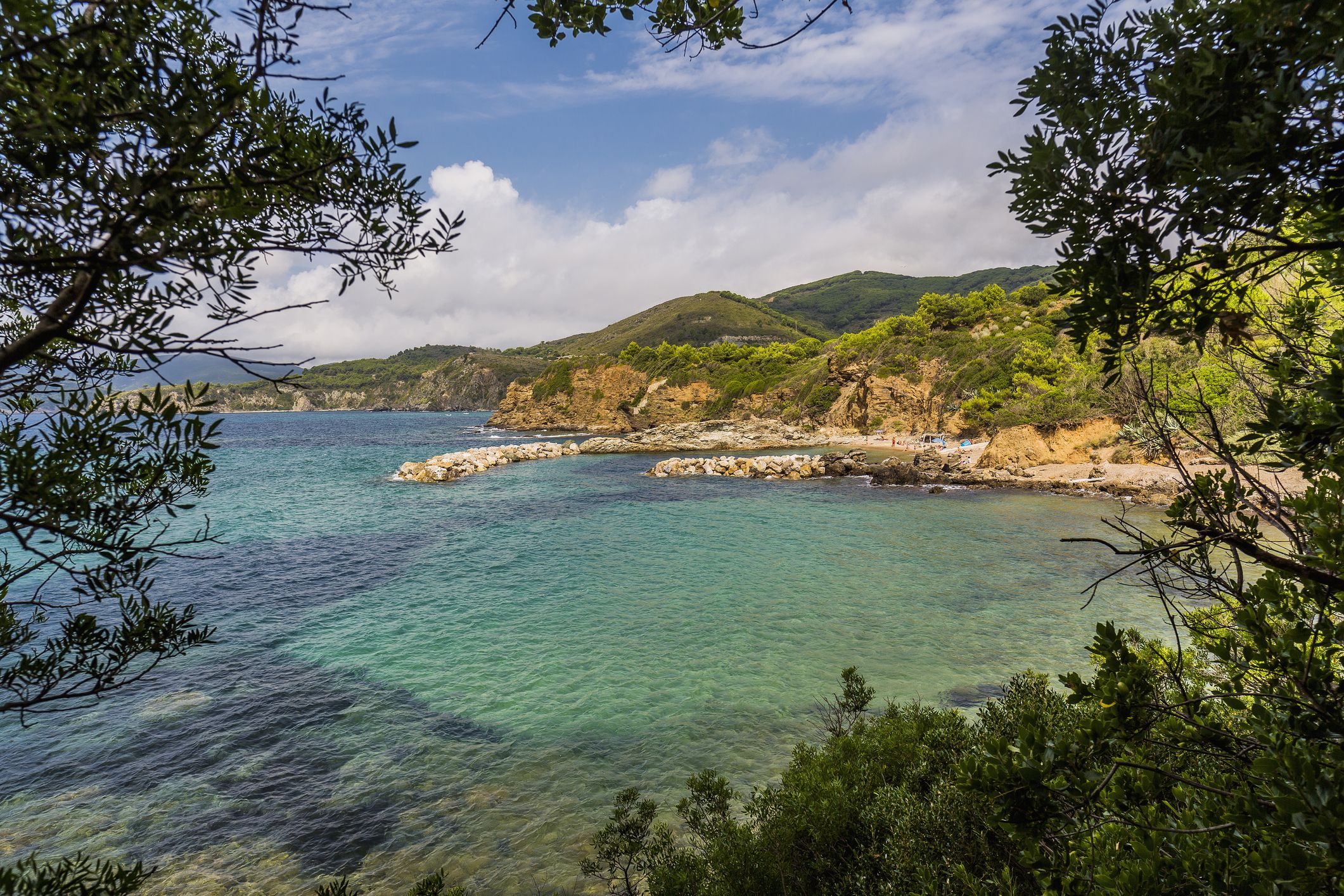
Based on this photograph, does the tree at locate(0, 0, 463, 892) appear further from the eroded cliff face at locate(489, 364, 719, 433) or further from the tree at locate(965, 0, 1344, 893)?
the eroded cliff face at locate(489, 364, 719, 433)

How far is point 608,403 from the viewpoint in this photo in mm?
96188

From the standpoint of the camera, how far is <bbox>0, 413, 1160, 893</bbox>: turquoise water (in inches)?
358

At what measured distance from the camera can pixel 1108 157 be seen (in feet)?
8.06

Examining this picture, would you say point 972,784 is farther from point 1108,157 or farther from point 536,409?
point 536,409

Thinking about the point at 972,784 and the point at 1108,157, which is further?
the point at 972,784

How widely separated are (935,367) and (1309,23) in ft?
232

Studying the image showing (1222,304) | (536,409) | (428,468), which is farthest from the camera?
(536,409)

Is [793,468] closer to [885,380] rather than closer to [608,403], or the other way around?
[885,380]

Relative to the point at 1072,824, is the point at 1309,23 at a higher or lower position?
higher

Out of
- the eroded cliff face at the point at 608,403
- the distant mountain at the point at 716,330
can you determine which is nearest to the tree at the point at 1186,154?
the eroded cliff face at the point at 608,403

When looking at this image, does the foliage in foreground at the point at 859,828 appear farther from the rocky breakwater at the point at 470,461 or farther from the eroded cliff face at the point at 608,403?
the eroded cliff face at the point at 608,403

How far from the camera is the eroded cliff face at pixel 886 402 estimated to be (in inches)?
2574

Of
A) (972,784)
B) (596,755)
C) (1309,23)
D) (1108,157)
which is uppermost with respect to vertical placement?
(1309,23)

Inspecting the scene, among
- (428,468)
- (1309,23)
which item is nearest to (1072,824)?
(1309,23)
